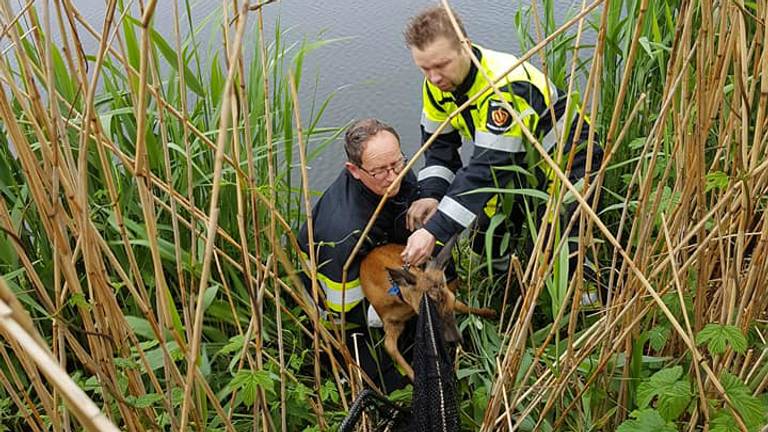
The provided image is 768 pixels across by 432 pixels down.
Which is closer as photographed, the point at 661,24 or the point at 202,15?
the point at 661,24

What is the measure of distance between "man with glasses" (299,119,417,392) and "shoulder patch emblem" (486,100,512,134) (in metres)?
0.24

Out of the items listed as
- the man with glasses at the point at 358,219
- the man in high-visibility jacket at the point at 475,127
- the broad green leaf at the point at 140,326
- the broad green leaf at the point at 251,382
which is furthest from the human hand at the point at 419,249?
the broad green leaf at the point at 251,382

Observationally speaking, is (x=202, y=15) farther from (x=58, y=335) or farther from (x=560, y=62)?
(x=58, y=335)

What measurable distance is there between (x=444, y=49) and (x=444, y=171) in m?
0.46

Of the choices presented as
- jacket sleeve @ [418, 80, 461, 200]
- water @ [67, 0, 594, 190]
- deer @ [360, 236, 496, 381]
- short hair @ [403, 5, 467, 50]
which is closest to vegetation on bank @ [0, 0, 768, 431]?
deer @ [360, 236, 496, 381]

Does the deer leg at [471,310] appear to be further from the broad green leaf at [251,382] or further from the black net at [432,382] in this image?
the broad green leaf at [251,382]

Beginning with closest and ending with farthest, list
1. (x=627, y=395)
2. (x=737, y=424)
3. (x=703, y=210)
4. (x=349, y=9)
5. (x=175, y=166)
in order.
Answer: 1. (x=737, y=424)
2. (x=703, y=210)
3. (x=627, y=395)
4. (x=175, y=166)
5. (x=349, y=9)

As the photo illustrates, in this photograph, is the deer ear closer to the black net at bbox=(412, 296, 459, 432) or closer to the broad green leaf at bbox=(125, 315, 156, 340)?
the black net at bbox=(412, 296, 459, 432)

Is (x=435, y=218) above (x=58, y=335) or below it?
below

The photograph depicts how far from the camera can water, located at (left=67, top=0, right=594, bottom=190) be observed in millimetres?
2729

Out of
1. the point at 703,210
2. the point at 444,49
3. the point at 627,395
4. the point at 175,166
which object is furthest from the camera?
the point at 444,49

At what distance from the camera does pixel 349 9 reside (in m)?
3.10

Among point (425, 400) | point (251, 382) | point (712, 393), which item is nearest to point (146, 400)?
point (251, 382)

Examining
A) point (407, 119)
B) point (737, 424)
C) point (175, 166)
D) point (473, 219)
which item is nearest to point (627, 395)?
point (737, 424)
